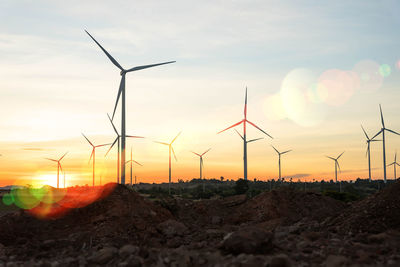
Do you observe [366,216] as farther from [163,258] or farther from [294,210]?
[294,210]

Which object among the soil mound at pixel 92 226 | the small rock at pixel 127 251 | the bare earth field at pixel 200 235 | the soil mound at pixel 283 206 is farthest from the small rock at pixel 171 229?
the soil mound at pixel 283 206

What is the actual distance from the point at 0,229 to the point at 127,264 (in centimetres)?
1705

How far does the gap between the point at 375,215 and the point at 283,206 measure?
62.1 feet

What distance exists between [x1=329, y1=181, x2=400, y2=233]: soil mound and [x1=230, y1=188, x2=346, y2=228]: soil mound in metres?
12.3

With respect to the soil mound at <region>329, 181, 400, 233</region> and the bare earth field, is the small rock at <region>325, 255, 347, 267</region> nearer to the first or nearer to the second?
the bare earth field

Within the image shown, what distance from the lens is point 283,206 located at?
158 feet

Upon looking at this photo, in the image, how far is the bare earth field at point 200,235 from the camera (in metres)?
22.2

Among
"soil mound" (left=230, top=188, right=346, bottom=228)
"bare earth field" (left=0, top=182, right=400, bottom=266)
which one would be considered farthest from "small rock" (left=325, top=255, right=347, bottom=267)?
"soil mound" (left=230, top=188, right=346, bottom=228)

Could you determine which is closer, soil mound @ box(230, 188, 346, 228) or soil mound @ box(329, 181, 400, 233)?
soil mound @ box(329, 181, 400, 233)

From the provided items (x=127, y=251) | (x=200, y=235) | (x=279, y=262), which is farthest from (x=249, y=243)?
(x=200, y=235)

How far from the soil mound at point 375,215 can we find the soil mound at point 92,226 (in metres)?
13.6

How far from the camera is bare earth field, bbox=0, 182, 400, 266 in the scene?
22.2 meters

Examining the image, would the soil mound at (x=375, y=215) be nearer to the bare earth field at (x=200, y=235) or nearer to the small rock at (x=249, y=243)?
the bare earth field at (x=200, y=235)

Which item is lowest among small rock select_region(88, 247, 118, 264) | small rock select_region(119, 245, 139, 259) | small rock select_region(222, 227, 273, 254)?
small rock select_region(88, 247, 118, 264)
